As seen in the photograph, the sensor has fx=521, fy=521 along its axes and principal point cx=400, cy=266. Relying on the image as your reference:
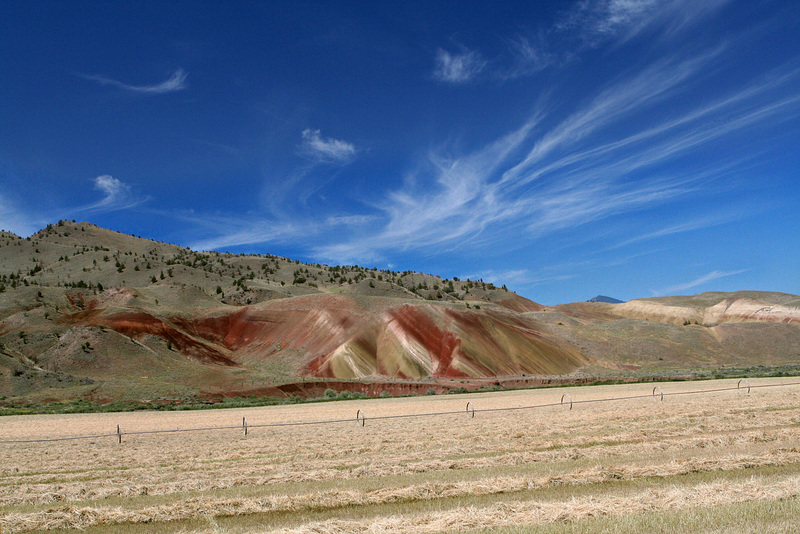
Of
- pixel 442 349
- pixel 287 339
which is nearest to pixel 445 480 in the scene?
pixel 442 349

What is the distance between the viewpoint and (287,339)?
85.7m

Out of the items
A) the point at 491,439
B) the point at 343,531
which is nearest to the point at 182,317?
the point at 491,439

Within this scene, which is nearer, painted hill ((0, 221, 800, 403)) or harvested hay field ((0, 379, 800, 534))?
harvested hay field ((0, 379, 800, 534))

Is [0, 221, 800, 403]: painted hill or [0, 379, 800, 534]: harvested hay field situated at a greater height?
[0, 221, 800, 403]: painted hill

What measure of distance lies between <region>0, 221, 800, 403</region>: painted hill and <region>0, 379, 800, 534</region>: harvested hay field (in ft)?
133

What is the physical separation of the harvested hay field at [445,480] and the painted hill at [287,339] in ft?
133

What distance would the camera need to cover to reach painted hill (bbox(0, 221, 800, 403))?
6469 centimetres

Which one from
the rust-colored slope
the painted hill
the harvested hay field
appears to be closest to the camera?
the harvested hay field

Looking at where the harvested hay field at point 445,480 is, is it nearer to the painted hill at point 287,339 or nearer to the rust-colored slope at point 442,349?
the painted hill at point 287,339

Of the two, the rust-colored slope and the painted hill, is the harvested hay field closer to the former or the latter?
the painted hill

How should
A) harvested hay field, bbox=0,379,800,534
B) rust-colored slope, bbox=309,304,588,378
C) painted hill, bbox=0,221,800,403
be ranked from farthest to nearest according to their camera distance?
rust-colored slope, bbox=309,304,588,378, painted hill, bbox=0,221,800,403, harvested hay field, bbox=0,379,800,534

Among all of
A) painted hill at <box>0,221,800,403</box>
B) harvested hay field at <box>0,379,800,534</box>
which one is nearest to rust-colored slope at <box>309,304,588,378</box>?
painted hill at <box>0,221,800,403</box>

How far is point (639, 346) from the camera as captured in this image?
100312 mm

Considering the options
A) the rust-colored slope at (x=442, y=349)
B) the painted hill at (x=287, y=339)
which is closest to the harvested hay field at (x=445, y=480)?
the painted hill at (x=287, y=339)
